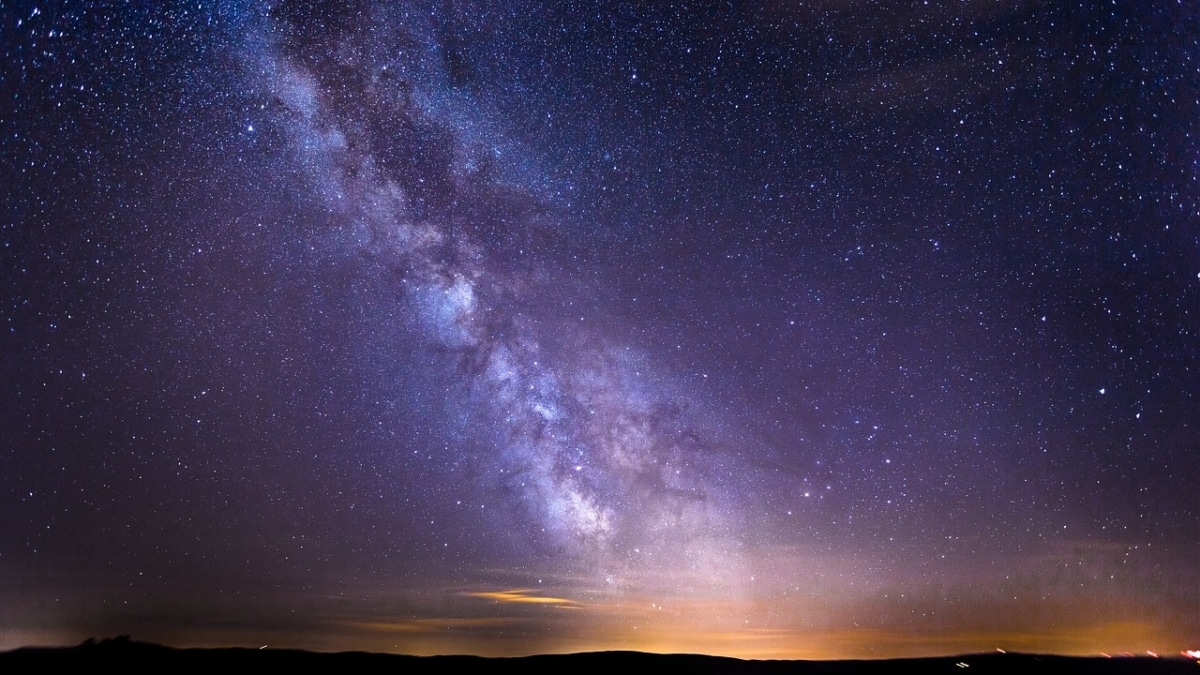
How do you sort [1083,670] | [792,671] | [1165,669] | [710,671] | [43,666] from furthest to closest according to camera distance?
[1165,669], [1083,670], [710,671], [792,671], [43,666]

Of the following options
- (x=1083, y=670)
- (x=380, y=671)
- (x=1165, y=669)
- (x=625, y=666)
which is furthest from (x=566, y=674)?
(x=1165, y=669)

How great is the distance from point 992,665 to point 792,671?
930cm

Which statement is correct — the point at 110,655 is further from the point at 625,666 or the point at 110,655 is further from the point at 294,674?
the point at 625,666

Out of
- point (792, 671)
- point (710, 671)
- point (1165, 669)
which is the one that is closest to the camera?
point (792, 671)

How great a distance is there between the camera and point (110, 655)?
1094 inches

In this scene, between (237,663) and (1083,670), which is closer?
(237,663)

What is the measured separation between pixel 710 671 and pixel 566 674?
7.06 metres

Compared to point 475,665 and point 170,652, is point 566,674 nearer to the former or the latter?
point 475,665

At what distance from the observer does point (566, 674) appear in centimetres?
3625

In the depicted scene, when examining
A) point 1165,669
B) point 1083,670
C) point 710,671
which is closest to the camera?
point 710,671

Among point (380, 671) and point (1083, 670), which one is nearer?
point (380, 671)

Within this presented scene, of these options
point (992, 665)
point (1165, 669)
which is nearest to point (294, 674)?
point (992, 665)

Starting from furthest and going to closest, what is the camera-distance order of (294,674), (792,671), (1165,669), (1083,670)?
1. (1165,669)
2. (1083,670)
3. (792,671)
4. (294,674)

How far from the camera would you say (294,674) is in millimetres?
32219
